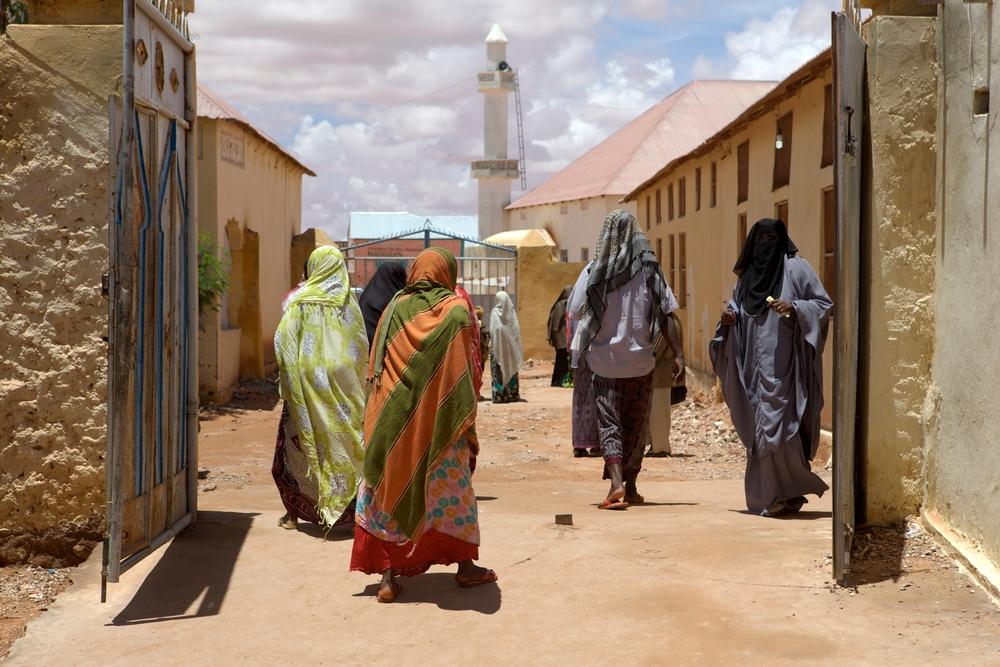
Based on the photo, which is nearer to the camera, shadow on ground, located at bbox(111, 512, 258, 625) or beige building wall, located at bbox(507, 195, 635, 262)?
shadow on ground, located at bbox(111, 512, 258, 625)

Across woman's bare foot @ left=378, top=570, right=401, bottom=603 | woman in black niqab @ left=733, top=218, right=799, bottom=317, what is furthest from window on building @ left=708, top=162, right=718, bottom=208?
woman's bare foot @ left=378, top=570, right=401, bottom=603

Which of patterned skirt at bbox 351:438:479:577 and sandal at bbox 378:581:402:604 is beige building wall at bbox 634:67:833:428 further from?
sandal at bbox 378:581:402:604

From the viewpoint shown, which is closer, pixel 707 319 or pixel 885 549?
pixel 885 549

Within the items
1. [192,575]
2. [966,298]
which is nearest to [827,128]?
[966,298]

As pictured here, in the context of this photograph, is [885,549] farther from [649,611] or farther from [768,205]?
[768,205]

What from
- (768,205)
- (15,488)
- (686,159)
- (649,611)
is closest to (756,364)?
(649,611)

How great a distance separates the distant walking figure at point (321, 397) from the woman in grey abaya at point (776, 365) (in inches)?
77.3

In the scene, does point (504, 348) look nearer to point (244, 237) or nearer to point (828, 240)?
point (244, 237)

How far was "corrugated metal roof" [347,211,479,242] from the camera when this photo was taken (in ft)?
176

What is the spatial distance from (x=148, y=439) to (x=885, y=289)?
3257 mm

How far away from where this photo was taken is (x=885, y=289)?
5.20 meters

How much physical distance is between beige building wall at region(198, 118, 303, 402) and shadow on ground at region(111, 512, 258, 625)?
942 cm

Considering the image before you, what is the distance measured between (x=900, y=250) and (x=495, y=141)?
4142 cm

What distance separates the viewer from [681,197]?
1983cm
